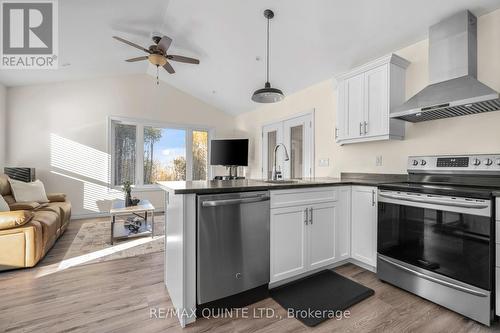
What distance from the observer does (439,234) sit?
1.90 metres

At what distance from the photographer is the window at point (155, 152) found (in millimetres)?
5391

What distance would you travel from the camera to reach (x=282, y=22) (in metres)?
2.94

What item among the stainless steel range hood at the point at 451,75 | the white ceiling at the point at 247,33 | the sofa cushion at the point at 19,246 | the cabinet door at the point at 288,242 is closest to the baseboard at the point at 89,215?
the sofa cushion at the point at 19,246

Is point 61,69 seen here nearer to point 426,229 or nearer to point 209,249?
point 209,249

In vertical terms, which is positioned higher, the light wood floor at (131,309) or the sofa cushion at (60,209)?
the sofa cushion at (60,209)

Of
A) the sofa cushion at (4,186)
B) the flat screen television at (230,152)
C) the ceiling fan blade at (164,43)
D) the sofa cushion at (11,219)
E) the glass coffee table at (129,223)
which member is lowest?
the glass coffee table at (129,223)

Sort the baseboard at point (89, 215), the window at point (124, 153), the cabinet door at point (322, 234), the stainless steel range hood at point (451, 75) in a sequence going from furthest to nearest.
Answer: the window at point (124, 153) < the baseboard at point (89, 215) < the cabinet door at point (322, 234) < the stainless steel range hood at point (451, 75)

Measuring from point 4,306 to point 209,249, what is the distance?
1.78 meters

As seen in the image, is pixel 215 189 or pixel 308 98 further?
pixel 308 98

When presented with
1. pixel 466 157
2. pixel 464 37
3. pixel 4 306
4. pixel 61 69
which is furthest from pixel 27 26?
pixel 466 157

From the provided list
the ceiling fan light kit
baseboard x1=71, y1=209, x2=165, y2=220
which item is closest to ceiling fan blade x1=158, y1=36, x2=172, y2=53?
the ceiling fan light kit

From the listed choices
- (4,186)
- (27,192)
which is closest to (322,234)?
(27,192)

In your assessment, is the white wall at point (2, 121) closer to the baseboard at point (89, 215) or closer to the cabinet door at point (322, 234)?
the baseboard at point (89, 215)

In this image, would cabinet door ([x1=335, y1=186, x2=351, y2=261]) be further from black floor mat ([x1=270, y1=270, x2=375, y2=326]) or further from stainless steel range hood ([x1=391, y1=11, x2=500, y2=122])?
stainless steel range hood ([x1=391, y1=11, x2=500, y2=122])
